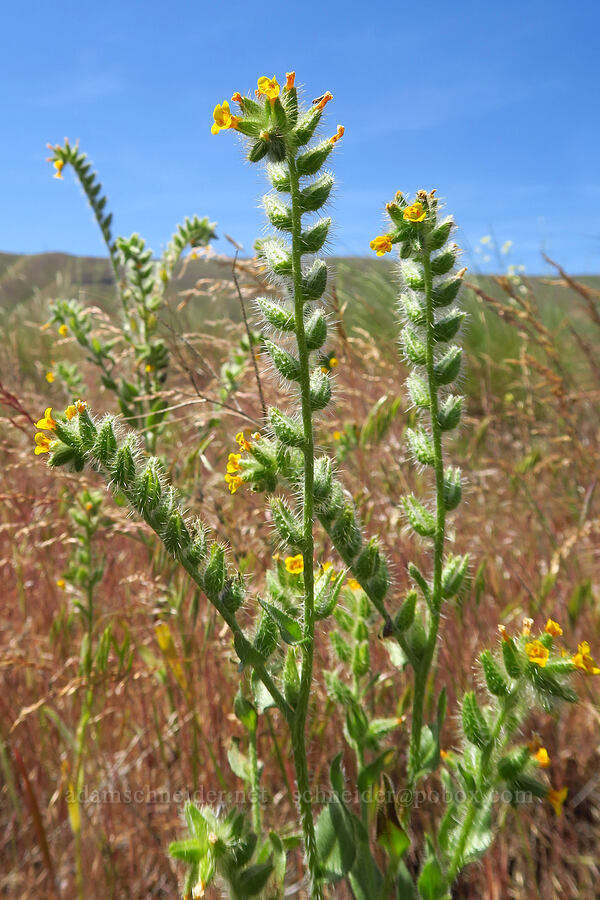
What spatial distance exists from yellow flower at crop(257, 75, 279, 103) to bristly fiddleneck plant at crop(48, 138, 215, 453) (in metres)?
1.46

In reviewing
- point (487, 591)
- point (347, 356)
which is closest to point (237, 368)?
point (347, 356)

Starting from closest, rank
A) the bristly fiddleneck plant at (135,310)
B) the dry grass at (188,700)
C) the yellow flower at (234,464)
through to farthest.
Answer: the yellow flower at (234,464) → the dry grass at (188,700) → the bristly fiddleneck plant at (135,310)

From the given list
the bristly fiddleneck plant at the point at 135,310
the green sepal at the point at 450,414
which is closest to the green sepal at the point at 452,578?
the green sepal at the point at 450,414

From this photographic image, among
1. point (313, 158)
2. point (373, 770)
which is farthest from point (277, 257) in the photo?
point (373, 770)

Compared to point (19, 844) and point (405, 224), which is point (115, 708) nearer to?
point (19, 844)

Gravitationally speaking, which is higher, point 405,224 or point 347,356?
point 405,224

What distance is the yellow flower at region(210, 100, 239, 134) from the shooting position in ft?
3.58

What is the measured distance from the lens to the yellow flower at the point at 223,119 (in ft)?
3.58

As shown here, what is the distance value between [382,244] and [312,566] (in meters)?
→ 0.62

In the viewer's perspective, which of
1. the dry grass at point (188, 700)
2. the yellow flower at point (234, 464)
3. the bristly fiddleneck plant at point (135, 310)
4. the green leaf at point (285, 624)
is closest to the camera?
the green leaf at point (285, 624)

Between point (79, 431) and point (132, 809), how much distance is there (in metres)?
1.31

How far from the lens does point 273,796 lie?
6.37 ft

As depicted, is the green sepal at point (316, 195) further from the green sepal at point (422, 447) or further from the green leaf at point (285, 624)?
the green leaf at point (285, 624)

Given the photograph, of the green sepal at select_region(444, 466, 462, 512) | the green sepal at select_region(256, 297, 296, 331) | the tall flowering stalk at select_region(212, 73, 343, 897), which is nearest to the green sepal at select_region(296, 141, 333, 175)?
the tall flowering stalk at select_region(212, 73, 343, 897)
